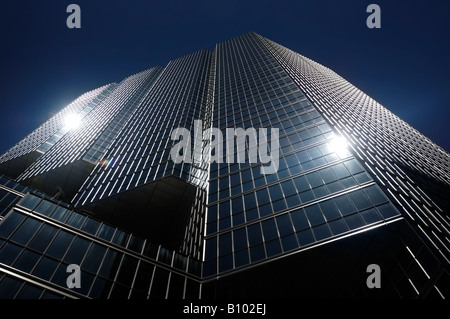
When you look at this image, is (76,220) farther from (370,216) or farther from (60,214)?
(370,216)

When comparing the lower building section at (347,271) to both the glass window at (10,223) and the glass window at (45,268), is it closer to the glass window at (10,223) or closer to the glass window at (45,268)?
the glass window at (45,268)

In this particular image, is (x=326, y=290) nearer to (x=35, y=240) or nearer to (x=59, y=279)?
(x=59, y=279)

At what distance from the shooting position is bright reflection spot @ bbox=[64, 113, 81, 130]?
107188 mm

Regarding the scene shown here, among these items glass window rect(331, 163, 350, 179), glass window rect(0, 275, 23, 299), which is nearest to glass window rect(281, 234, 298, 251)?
glass window rect(331, 163, 350, 179)

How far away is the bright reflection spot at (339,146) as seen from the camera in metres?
34.9

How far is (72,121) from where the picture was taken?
11312 cm

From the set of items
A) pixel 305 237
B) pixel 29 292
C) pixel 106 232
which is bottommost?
pixel 29 292

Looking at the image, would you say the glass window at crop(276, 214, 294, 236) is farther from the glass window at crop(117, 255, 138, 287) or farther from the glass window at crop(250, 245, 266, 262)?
the glass window at crop(117, 255, 138, 287)

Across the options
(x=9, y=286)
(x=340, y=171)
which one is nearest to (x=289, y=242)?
(x=340, y=171)

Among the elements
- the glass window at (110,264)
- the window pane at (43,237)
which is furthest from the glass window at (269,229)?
the window pane at (43,237)

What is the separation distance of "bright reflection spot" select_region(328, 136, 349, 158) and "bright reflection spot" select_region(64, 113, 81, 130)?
92.3 m

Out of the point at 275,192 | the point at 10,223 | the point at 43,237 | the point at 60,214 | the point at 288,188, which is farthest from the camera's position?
the point at 275,192

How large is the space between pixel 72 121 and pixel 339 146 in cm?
10498

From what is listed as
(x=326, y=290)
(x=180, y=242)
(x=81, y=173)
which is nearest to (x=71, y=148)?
(x=81, y=173)
